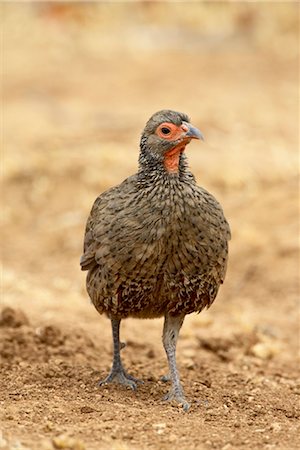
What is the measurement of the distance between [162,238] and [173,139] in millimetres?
646

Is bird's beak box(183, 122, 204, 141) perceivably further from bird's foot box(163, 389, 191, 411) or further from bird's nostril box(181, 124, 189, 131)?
bird's foot box(163, 389, 191, 411)

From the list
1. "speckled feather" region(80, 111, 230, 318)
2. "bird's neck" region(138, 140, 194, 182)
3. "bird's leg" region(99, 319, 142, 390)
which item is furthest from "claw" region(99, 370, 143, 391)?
"bird's neck" region(138, 140, 194, 182)

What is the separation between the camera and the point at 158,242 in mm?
5859

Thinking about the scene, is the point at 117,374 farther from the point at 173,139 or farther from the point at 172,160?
the point at 173,139

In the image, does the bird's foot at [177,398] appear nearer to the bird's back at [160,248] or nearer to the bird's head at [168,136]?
the bird's back at [160,248]

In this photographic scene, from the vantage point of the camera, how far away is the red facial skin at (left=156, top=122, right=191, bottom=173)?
592 centimetres

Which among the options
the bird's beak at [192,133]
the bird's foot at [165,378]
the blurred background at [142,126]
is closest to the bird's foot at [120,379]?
the bird's foot at [165,378]

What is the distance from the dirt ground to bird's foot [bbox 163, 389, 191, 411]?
9 centimetres

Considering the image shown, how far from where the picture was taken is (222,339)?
8.69 metres

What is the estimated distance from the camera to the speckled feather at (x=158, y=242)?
5898 mm

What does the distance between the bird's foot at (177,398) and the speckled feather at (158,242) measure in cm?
54

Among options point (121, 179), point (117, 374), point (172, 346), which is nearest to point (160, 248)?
point (172, 346)

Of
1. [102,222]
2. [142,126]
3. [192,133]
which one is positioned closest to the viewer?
[192,133]

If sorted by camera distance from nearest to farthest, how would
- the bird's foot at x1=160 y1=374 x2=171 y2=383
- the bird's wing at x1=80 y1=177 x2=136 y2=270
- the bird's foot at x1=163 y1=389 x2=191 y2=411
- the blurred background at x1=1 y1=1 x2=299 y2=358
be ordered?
the bird's foot at x1=163 y1=389 x2=191 y2=411 → the bird's wing at x1=80 y1=177 x2=136 y2=270 → the bird's foot at x1=160 y1=374 x2=171 y2=383 → the blurred background at x1=1 y1=1 x2=299 y2=358
